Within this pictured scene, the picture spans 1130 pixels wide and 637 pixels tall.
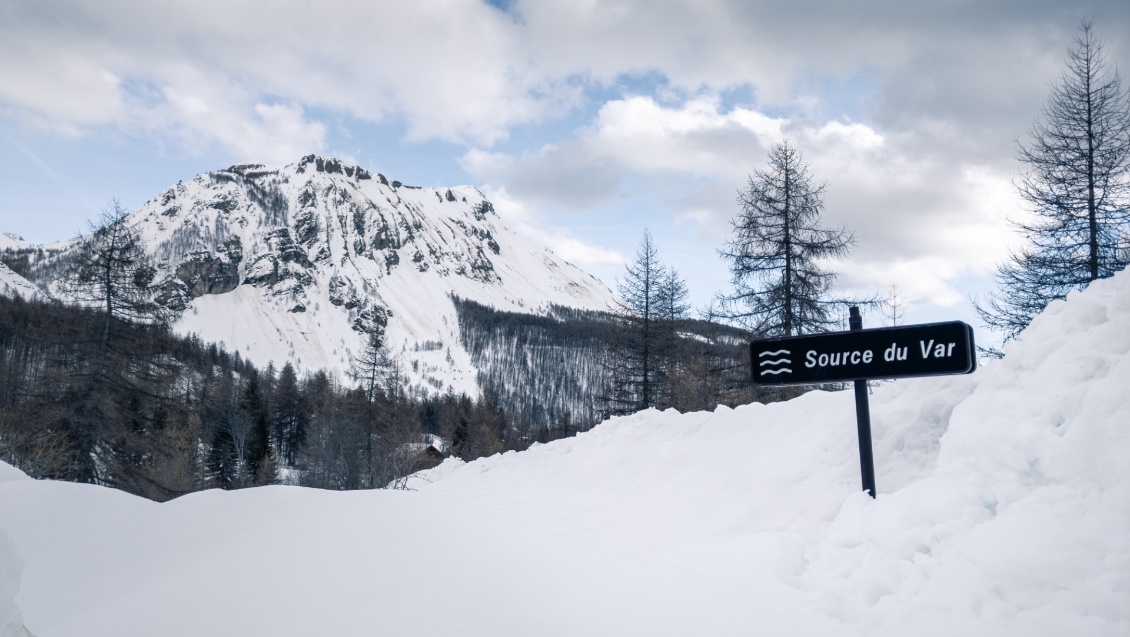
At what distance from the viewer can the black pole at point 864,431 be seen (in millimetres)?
4551

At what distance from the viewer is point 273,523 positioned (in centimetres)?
484

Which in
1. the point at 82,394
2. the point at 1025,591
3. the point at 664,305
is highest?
the point at 664,305

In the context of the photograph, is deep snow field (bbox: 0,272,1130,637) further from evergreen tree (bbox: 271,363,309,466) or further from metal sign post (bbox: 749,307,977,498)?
evergreen tree (bbox: 271,363,309,466)

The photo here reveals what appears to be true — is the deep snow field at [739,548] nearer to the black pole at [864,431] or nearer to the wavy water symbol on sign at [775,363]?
the black pole at [864,431]

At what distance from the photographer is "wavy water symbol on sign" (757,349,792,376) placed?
5074 mm

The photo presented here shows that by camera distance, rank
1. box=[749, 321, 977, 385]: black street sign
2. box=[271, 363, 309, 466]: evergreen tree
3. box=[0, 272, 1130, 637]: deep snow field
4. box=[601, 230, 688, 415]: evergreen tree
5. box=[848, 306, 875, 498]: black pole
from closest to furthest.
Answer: box=[0, 272, 1130, 637]: deep snow field → box=[749, 321, 977, 385]: black street sign → box=[848, 306, 875, 498]: black pole → box=[601, 230, 688, 415]: evergreen tree → box=[271, 363, 309, 466]: evergreen tree

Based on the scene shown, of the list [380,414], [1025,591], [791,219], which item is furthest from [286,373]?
[1025,591]

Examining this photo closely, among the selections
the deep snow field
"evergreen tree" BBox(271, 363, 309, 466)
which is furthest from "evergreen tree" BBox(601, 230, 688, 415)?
"evergreen tree" BBox(271, 363, 309, 466)

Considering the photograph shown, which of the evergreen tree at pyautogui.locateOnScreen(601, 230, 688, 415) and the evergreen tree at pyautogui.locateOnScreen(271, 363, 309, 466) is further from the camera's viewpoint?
the evergreen tree at pyautogui.locateOnScreen(271, 363, 309, 466)

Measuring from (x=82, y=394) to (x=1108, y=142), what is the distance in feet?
88.9

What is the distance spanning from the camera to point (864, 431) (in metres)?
4.67

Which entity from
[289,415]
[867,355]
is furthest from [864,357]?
[289,415]

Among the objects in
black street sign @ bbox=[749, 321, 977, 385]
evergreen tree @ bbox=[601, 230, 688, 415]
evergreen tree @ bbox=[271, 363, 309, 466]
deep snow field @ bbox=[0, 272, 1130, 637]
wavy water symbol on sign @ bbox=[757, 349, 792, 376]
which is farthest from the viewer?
evergreen tree @ bbox=[271, 363, 309, 466]

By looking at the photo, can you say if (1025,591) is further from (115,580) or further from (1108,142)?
(1108,142)
